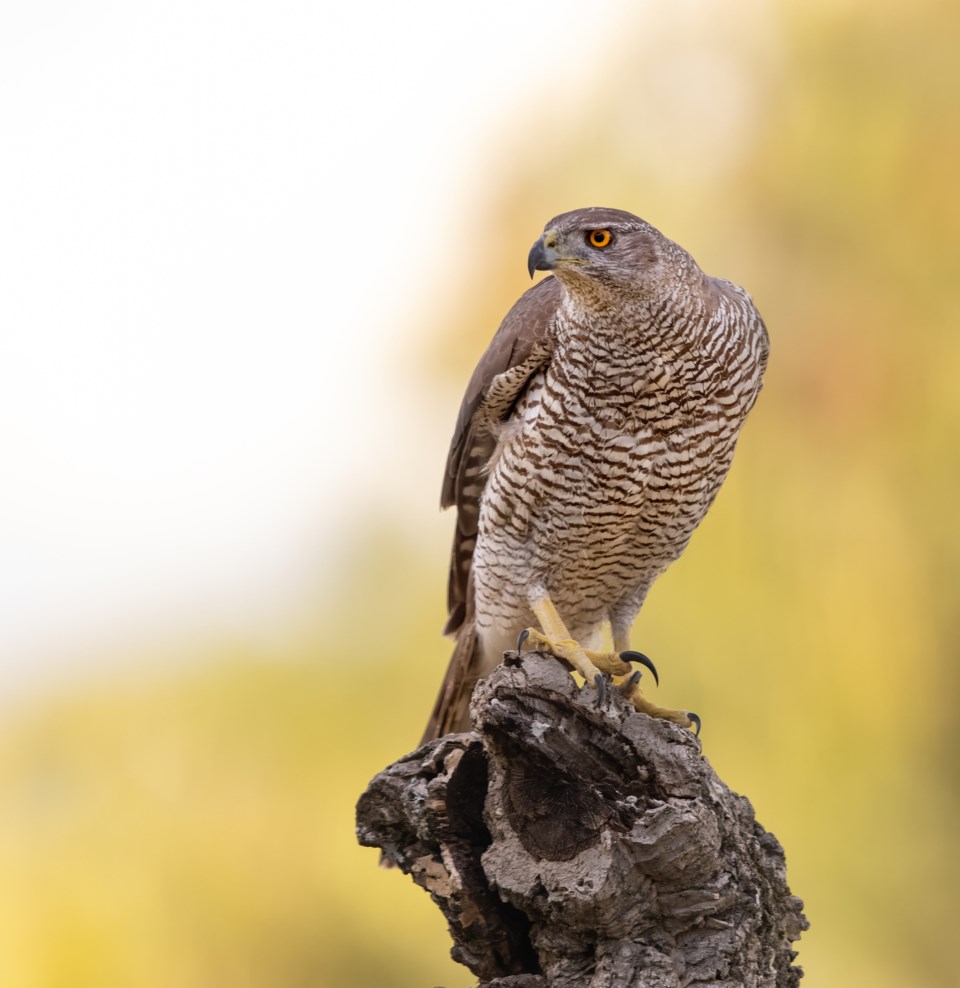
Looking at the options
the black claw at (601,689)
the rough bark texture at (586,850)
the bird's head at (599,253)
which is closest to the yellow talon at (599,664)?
the black claw at (601,689)

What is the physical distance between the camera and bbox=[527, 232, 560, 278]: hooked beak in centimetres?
310

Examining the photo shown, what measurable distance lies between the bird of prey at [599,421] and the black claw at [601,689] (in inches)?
3.0

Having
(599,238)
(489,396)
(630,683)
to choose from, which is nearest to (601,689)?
(630,683)

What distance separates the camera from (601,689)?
272cm

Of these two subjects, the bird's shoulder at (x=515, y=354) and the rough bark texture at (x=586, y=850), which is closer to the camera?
the rough bark texture at (x=586, y=850)

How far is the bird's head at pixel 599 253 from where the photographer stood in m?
3.12

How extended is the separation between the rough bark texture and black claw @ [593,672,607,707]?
0.01m

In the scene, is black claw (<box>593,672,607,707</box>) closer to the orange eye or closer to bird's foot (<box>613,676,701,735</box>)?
bird's foot (<box>613,676,701,735</box>)

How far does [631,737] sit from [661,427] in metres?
0.91

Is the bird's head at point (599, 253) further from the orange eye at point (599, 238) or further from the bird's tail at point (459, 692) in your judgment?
the bird's tail at point (459, 692)

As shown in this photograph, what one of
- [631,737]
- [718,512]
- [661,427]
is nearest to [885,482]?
[718,512]

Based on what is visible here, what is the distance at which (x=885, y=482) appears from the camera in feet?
17.3

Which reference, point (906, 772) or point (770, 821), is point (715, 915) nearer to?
point (770, 821)

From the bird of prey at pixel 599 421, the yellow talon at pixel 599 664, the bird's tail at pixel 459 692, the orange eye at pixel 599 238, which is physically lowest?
the yellow talon at pixel 599 664
